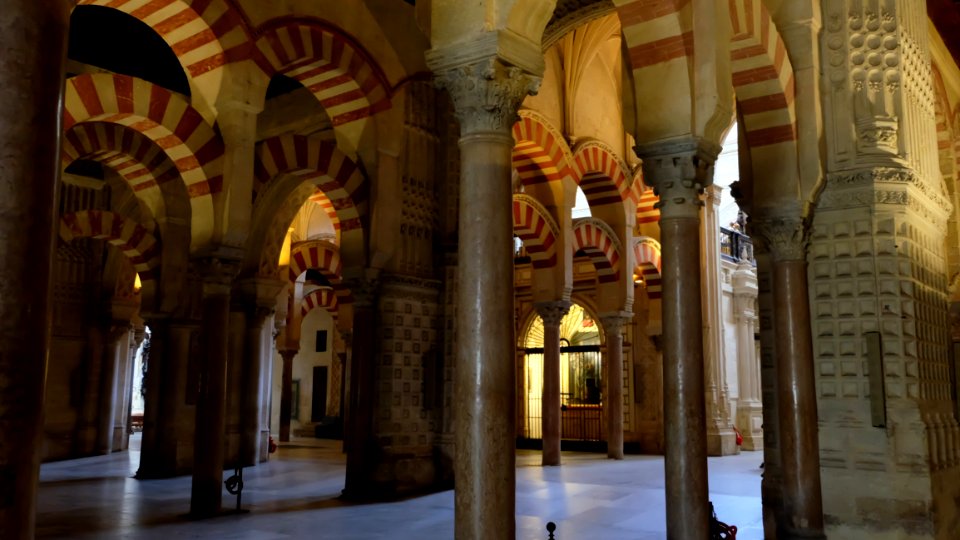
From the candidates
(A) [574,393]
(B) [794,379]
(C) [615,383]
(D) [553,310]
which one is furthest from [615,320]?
(B) [794,379]

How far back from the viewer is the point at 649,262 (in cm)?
1395

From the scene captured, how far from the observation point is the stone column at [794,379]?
549 cm

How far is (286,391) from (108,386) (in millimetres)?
4011

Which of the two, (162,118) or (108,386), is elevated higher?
(162,118)

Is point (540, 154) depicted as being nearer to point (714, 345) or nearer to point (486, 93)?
point (714, 345)

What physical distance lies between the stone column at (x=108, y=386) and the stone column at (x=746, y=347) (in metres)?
10.8

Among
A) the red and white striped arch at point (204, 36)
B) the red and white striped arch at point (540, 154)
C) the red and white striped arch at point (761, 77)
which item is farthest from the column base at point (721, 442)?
→ the red and white striped arch at point (204, 36)

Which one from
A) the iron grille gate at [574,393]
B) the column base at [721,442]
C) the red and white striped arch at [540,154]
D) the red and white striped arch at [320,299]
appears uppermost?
the red and white striped arch at [540,154]

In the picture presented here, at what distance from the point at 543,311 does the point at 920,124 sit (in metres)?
5.79

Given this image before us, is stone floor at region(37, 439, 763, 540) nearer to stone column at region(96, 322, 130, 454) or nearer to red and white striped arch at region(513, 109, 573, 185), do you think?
stone column at region(96, 322, 130, 454)

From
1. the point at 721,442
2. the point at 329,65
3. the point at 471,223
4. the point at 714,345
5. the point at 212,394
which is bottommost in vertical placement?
the point at 721,442

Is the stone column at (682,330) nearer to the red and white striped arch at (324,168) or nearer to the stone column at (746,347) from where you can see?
the red and white striped arch at (324,168)

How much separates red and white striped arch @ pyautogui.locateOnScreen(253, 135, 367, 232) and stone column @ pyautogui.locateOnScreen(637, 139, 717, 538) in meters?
4.14

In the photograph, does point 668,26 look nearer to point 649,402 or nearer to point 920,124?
point 920,124
